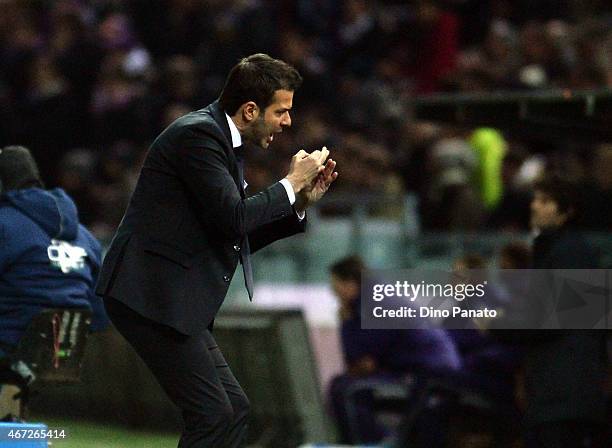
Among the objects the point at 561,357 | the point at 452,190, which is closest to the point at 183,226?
the point at 561,357

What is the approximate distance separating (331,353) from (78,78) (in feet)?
15.4

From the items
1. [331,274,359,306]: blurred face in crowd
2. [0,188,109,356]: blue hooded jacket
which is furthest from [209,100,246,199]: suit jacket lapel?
[331,274,359,306]: blurred face in crowd

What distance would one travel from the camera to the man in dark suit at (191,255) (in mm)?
5348

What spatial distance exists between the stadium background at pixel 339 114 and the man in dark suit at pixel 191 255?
9.12ft

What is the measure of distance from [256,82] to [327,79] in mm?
7134

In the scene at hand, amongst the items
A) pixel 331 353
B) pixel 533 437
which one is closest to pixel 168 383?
pixel 533 437

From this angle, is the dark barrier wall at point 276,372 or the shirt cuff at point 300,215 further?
the dark barrier wall at point 276,372

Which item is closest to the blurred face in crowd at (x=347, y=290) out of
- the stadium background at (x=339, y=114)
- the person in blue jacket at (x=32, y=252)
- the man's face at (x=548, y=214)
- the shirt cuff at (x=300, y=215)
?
the stadium background at (x=339, y=114)

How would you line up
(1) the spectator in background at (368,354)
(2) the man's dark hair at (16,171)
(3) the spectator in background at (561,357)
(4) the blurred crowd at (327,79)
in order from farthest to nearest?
(4) the blurred crowd at (327,79), (1) the spectator in background at (368,354), (3) the spectator in background at (561,357), (2) the man's dark hair at (16,171)

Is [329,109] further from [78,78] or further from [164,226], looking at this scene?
[164,226]

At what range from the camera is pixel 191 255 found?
214 inches

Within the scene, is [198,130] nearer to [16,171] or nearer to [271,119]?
[271,119]

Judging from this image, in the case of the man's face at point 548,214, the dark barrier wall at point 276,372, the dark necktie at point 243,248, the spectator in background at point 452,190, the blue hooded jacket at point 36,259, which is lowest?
the dark barrier wall at point 276,372

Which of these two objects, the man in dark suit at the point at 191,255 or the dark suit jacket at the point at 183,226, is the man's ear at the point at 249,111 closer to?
the man in dark suit at the point at 191,255
